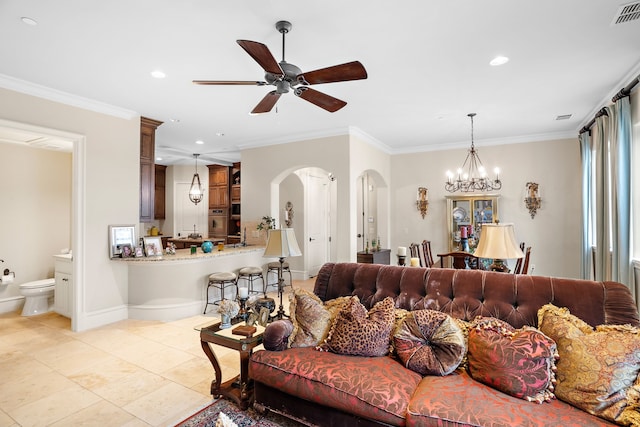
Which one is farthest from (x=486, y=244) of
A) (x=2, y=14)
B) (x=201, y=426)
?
(x=2, y=14)

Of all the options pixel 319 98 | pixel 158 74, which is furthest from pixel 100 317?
pixel 319 98

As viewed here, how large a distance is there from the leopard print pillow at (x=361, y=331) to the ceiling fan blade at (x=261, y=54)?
5.92 feet

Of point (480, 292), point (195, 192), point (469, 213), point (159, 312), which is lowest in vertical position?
point (159, 312)

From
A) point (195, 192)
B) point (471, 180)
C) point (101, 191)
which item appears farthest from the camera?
point (195, 192)

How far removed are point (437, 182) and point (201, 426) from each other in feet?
19.7

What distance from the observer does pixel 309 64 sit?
323 centimetres

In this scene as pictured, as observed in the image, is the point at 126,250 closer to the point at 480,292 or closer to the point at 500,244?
the point at 480,292

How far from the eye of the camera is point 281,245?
3.21 meters

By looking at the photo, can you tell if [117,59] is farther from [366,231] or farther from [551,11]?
[366,231]

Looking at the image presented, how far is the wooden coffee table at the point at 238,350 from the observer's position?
2418 mm

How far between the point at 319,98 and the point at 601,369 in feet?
8.46

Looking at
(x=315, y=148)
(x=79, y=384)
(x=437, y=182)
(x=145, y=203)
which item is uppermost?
(x=315, y=148)

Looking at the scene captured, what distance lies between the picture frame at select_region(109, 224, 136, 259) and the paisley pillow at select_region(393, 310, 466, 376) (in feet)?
12.8

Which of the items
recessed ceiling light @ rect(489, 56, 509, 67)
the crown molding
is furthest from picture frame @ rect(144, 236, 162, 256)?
recessed ceiling light @ rect(489, 56, 509, 67)
